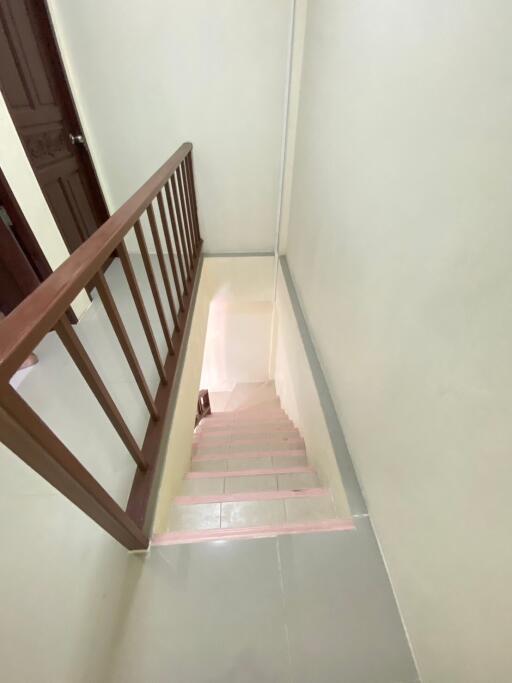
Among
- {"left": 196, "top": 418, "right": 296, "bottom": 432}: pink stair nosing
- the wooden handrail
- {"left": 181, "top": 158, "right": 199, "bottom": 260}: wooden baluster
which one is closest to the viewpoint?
the wooden handrail

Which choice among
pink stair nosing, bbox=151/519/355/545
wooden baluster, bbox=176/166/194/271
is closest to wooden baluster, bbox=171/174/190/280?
wooden baluster, bbox=176/166/194/271

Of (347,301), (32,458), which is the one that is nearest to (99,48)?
(347,301)

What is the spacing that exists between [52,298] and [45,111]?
210 centimetres

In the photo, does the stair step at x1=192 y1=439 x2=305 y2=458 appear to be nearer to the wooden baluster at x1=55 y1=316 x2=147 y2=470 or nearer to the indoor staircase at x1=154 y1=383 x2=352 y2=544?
the indoor staircase at x1=154 y1=383 x2=352 y2=544

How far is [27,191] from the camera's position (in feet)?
5.22

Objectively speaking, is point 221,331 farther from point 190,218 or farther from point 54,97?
point 54,97

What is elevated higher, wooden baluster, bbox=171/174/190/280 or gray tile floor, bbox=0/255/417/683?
wooden baluster, bbox=171/174/190/280

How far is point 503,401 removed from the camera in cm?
50

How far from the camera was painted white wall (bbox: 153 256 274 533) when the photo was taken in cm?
136

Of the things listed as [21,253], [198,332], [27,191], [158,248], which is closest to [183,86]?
[27,191]

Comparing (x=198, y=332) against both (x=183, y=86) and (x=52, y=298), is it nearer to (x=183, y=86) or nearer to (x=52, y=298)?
(x=183, y=86)

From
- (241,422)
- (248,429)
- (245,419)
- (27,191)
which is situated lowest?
(245,419)

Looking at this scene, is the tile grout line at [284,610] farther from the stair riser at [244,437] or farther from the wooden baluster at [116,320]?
the stair riser at [244,437]

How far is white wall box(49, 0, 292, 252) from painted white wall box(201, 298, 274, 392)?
5.18 ft
